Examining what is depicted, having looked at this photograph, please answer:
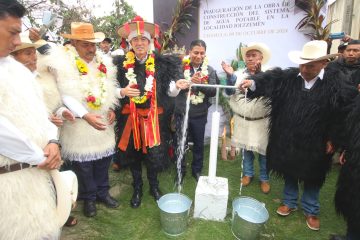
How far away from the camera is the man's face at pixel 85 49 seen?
2854 millimetres

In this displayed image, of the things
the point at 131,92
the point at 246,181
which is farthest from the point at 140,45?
the point at 246,181

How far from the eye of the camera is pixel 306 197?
3.16m

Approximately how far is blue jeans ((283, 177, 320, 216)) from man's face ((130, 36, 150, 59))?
240 cm

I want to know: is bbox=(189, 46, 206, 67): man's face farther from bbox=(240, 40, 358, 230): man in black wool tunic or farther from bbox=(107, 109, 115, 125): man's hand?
bbox=(107, 109, 115, 125): man's hand

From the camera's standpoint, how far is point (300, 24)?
4.61m

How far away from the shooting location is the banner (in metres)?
4.73

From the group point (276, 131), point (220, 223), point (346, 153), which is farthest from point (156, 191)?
Result: point (346, 153)

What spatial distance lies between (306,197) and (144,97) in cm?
239

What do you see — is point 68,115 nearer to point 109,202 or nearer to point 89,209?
point 89,209

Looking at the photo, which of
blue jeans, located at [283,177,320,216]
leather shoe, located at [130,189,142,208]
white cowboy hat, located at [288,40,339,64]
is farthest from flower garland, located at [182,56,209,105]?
blue jeans, located at [283,177,320,216]

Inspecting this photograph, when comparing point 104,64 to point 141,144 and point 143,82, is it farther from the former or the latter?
point 141,144

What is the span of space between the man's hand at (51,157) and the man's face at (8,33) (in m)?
0.64

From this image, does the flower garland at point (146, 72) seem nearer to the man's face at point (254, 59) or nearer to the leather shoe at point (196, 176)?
the man's face at point (254, 59)

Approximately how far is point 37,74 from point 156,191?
214cm
